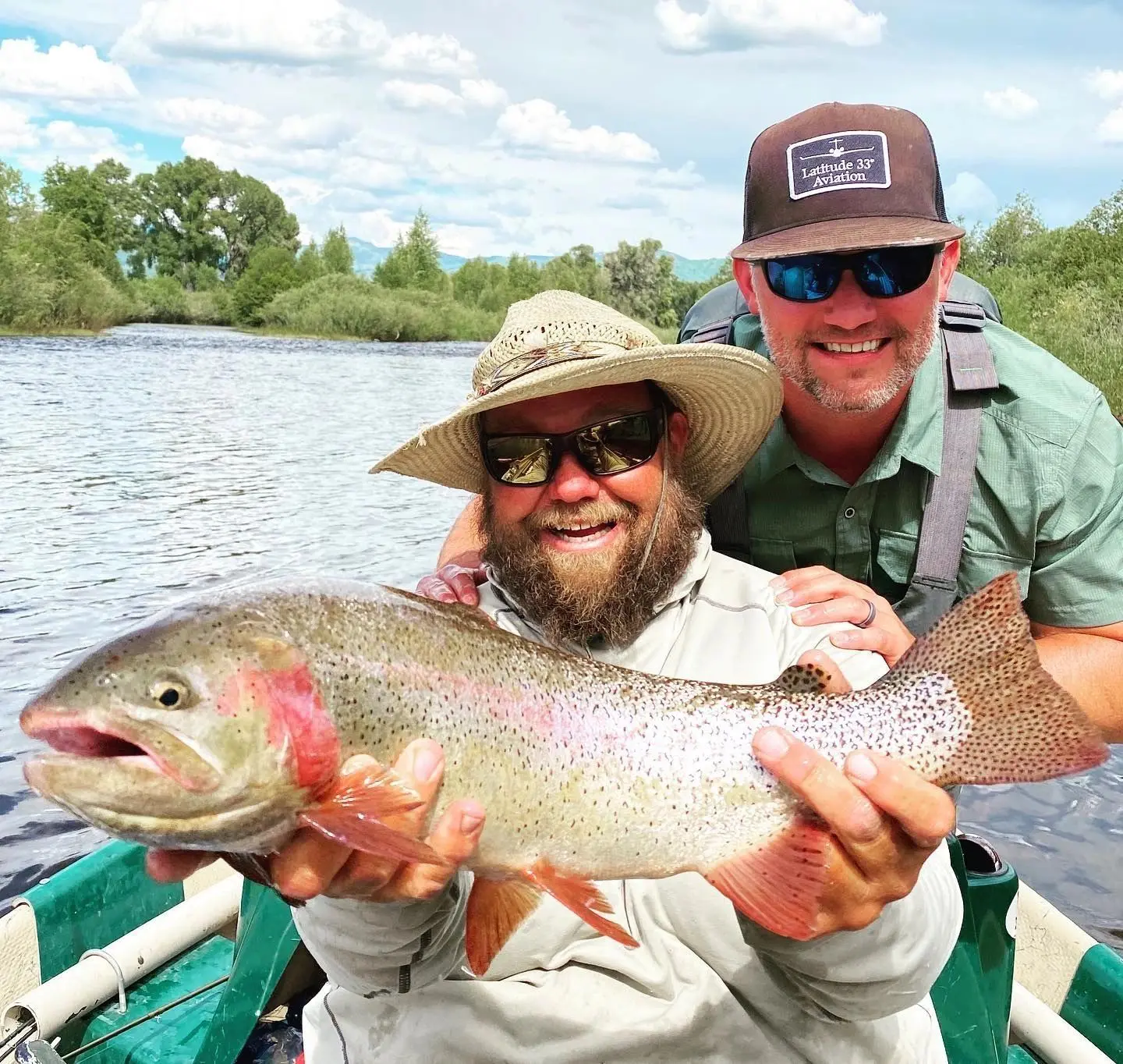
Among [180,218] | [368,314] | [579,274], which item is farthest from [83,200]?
[579,274]

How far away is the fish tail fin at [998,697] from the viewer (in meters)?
2.45

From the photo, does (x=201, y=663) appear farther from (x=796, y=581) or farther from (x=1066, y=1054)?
(x=1066, y=1054)

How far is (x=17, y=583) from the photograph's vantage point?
12.8m

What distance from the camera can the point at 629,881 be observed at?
2861 millimetres

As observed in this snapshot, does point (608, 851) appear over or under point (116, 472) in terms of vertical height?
over

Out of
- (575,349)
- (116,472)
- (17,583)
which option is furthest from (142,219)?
(575,349)

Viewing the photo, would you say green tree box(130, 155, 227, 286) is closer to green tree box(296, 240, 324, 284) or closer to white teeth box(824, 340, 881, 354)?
green tree box(296, 240, 324, 284)

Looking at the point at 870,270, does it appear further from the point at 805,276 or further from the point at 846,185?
the point at 846,185

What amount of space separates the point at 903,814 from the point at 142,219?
128 metres

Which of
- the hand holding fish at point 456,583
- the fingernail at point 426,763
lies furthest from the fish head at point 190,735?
the hand holding fish at point 456,583

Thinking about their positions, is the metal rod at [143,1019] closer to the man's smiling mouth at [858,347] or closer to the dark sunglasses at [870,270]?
the man's smiling mouth at [858,347]

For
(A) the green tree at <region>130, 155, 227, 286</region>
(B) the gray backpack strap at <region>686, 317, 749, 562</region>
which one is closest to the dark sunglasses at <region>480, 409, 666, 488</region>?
(B) the gray backpack strap at <region>686, 317, 749, 562</region>

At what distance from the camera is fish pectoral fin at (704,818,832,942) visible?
7.67 ft

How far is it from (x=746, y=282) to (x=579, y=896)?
3178mm
